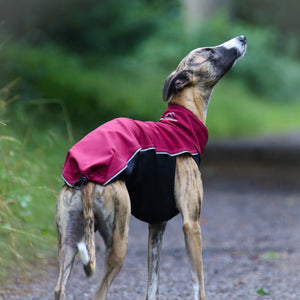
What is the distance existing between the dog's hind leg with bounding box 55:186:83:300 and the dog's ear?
1.39 metres

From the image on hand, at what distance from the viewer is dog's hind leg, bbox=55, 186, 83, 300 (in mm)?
3979

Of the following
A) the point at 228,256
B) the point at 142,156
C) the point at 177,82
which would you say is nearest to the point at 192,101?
the point at 177,82

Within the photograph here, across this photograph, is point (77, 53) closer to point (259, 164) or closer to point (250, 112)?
point (259, 164)

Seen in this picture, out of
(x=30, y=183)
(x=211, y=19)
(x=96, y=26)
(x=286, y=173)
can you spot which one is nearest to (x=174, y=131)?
(x=30, y=183)

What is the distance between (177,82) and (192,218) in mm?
1199

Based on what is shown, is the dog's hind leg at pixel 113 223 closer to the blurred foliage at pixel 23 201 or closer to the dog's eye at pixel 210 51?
the blurred foliage at pixel 23 201

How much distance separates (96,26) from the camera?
13.2m

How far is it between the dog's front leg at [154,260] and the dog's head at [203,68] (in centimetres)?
107

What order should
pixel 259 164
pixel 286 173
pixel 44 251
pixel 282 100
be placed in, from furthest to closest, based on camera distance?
pixel 282 100
pixel 259 164
pixel 286 173
pixel 44 251

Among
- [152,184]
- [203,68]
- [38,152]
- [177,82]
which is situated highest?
[38,152]

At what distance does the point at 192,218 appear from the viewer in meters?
4.38

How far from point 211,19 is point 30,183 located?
24492 millimetres

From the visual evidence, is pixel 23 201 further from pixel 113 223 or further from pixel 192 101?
pixel 113 223

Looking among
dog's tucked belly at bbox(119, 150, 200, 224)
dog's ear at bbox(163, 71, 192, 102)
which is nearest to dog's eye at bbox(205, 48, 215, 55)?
dog's ear at bbox(163, 71, 192, 102)
